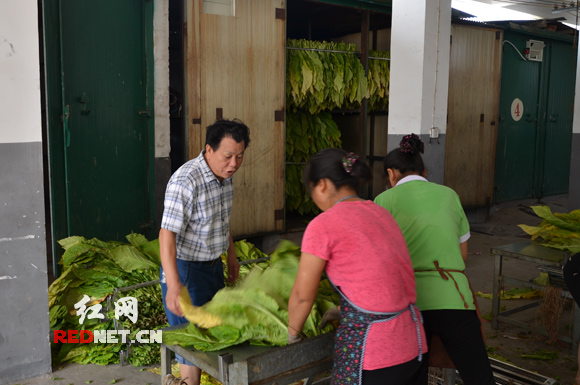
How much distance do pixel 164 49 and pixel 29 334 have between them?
3.56m

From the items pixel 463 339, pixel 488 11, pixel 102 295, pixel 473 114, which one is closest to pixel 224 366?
pixel 463 339

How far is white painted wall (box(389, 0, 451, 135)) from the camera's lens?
21.0 ft

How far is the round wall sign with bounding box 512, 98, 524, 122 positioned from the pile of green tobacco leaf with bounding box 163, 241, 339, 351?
9278mm

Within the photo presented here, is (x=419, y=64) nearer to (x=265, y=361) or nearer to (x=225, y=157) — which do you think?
(x=225, y=157)

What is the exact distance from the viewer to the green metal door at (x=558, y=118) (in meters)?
12.0

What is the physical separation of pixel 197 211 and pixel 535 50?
32.8ft

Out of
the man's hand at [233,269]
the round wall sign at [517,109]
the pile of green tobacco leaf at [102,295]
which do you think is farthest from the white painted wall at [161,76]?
the round wall sign at [517,109]

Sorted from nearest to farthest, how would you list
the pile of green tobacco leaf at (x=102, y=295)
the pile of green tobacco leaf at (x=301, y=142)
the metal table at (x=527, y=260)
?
the pile of green tobacco leaf at (x=102, y=295) < the metal table at (x=527, y=260) < the pile of green tobacco leaf at (x=301, y=142)

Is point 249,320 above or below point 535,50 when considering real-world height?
below

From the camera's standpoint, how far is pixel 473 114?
1006 cm

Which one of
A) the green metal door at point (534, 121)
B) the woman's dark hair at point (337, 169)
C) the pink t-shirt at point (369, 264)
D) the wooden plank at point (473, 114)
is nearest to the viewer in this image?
the pink t-shirt at point (369, 264)

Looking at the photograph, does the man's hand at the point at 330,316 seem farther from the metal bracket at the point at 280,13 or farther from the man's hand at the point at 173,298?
the metal bracket at the point at 280,13

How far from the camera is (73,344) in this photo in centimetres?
466

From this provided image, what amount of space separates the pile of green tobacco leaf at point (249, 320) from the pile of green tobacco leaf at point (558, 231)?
3236mm
